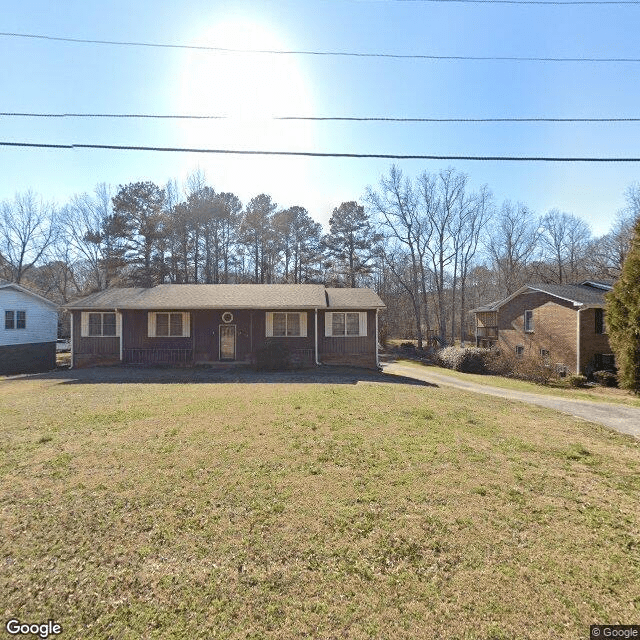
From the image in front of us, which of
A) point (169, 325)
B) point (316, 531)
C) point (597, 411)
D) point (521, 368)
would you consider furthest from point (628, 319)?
point (169, 325)

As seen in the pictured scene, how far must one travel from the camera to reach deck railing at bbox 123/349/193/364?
1750 centimetres

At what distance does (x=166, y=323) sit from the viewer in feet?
58.6

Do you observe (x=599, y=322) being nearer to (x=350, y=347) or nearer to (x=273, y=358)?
(x=350, y=347)

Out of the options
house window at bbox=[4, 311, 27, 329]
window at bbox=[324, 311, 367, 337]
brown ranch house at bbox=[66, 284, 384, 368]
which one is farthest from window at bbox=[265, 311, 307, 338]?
house window at bbox=[4, 311, 27, 329]

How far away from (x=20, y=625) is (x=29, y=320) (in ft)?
84.8

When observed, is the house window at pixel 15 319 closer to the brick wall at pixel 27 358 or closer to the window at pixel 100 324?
the brick wall at pixel 27 358

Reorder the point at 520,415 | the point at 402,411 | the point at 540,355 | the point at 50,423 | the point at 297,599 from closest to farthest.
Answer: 1. the point at 297,599
2. the point at 50,423
3. the point at 402,411
4. the point at 520,415
5. the point at 540,355

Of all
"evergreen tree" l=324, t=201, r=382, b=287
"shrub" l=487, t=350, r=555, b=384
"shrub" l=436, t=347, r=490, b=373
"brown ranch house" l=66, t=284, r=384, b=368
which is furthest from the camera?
"evergreen tree" l=324, t=201, r=382, b=287

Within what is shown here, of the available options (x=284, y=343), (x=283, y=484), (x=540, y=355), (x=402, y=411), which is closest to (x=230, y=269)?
(x=284, y=343)

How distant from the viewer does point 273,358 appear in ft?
53.2

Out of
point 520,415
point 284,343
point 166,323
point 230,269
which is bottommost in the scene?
point 520,415

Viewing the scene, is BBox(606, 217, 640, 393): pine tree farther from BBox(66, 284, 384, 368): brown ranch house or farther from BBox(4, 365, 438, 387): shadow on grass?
BBox(66, 284, 384, 368): brown ranch house

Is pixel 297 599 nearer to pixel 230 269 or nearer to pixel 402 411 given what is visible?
pixel 402 411

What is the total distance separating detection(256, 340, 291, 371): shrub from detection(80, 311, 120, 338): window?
317 inches
